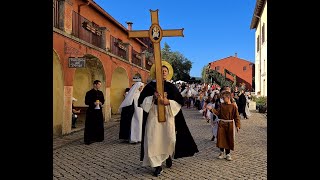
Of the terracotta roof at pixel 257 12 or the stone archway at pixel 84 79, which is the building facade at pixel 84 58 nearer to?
the stone archway at pixel 84 79

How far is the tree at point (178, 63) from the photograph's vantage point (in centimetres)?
5253

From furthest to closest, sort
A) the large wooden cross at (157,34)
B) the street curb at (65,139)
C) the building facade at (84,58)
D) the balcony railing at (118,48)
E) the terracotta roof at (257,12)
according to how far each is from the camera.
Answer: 1. the terracotta roof at (257,12)
2. the balcony railing at (118,48)
3. the building facade at (84,58)
4. the street curb at (65,139)
5. the large wooden cross at (157,34)

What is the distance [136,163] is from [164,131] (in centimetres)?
113

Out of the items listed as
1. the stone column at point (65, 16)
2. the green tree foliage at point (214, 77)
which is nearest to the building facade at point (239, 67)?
the green tree foliage at point (214, 77)

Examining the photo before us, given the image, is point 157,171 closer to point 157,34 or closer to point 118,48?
point 157,34

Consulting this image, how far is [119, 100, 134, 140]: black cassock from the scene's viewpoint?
9.09 m

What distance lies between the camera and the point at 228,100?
270 inches

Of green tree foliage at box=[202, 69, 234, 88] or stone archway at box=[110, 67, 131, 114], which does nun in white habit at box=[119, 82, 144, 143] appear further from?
green tree foliage at box=[202, 69, 234, 88]

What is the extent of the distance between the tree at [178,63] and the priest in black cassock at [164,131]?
46.0 m

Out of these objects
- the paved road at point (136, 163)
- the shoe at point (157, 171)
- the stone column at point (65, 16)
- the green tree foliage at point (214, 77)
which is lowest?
the paved road at point (136, 163)
